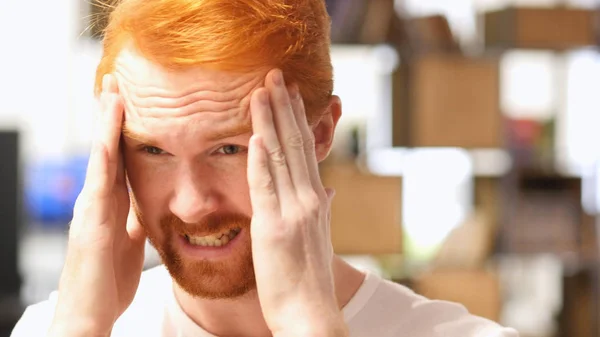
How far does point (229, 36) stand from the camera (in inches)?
Result: 53.7

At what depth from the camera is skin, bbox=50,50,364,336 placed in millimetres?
1354

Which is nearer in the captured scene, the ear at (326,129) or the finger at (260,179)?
the finger at (260,179)

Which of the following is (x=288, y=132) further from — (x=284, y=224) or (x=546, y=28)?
(x=546, y=28)

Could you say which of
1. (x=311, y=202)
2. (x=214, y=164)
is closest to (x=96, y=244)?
(x=214, y=164)

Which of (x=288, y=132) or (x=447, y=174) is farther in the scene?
(x=447, y=174)

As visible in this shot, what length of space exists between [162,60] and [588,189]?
299cm

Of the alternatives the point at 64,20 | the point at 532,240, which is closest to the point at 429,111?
the point at 532,240

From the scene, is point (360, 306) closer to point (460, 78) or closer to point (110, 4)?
point (110, 4)

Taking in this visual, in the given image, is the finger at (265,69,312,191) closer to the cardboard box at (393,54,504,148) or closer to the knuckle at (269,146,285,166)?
the knuckle at (269,146,285,166)

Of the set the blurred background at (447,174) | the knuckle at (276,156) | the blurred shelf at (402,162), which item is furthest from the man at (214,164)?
the blurred shelf at (402,162)

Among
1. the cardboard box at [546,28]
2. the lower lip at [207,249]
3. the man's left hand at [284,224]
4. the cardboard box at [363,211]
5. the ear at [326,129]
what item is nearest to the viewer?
the man's left hand at [284,224]

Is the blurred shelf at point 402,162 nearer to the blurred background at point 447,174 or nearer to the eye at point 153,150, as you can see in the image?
the blurred background at point 447,174

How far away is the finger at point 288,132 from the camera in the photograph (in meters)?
1.37

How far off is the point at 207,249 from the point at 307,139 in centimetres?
23
